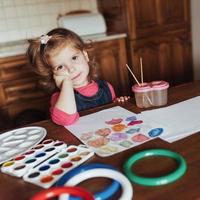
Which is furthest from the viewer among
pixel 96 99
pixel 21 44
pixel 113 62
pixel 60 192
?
pixel 113 62

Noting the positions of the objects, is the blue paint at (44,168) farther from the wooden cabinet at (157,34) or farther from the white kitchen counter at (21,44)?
the wooden cabinet at (157,34)

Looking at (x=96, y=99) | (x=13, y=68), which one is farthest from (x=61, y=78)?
(x=13, y=68)

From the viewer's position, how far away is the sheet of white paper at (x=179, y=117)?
0.82 m

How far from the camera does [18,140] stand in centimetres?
91

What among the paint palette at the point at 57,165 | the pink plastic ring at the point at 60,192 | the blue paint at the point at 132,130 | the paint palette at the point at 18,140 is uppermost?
the pink plastic ring at the point at 60,192

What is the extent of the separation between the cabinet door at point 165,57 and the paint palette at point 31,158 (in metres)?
1.95

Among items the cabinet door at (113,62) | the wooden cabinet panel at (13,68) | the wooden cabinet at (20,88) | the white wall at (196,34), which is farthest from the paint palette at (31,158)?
the white wall at (196,34)

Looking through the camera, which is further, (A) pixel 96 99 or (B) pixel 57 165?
(A) pixel 96 99

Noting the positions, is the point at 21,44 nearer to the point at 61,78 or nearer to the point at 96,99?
the point at 96,99

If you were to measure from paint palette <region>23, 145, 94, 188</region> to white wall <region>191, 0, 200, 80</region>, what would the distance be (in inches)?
93.8

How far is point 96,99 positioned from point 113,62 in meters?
1.37

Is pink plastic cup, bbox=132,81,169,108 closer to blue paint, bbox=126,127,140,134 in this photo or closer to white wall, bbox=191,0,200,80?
blue paint, bbox=126,127,140,134

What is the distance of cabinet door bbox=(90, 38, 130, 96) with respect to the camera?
8.47 ft

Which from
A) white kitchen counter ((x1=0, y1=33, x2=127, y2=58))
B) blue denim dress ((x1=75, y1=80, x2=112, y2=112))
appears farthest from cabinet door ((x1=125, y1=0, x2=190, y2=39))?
blue denim dress ((x1=75, y1=80, x2=112, y2=112))
